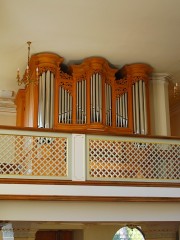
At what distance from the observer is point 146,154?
787cm

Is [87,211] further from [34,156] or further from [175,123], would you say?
[175,123]

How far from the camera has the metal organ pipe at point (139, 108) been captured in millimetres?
9938

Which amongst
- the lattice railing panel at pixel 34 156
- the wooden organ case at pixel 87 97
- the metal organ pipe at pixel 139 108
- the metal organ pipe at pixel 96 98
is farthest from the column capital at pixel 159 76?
the lattice railing panel at pixel 34 156

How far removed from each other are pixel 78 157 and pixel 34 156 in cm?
72

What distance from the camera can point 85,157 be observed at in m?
→ 7.41

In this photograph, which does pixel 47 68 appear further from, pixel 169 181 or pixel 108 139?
pixel 169 181

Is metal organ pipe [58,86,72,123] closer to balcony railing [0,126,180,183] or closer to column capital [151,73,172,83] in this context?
balcony railing [0,126,180,183]

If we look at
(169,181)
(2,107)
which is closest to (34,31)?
(169,181)

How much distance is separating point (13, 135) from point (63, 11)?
2454 millimetres

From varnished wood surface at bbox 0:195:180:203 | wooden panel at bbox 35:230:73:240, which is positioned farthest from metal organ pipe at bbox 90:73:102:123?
wooden panel at bbox 35:230:73:240

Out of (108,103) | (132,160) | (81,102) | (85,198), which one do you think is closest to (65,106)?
(81,102)

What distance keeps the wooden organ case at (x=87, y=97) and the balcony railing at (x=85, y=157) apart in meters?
1.87

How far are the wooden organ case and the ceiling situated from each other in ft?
0.90

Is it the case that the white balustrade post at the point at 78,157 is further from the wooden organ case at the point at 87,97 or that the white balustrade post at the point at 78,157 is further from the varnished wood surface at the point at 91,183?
the wooden organ case at the point at 87,97
